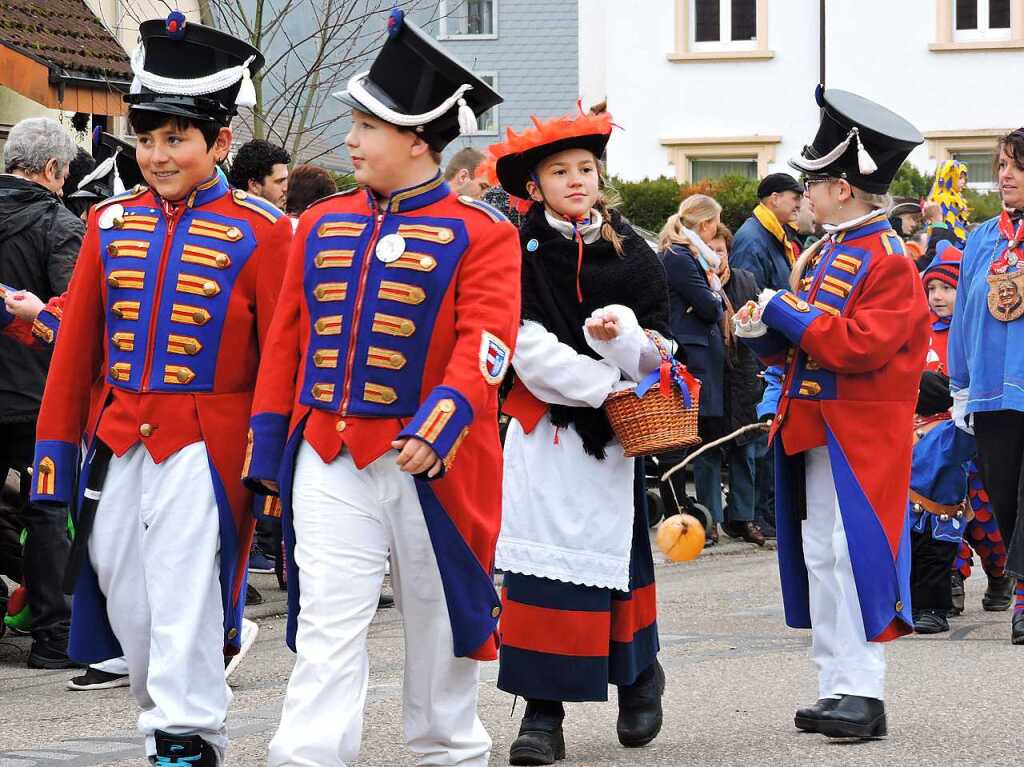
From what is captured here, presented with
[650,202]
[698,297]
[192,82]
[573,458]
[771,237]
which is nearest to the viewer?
[192,82]

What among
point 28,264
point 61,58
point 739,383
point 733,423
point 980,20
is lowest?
point 733,423

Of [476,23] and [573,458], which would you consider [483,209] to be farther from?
[476,23]

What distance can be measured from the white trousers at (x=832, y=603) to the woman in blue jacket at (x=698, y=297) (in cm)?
485

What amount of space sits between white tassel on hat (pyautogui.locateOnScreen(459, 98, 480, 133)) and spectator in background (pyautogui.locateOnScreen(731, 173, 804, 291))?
25.0ft

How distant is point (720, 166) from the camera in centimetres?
3039

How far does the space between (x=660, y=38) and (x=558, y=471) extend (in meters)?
24.9

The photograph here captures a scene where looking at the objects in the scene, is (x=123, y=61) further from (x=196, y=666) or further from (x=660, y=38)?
(x=660, y=38)

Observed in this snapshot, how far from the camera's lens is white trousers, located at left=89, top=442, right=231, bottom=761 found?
16.5ft

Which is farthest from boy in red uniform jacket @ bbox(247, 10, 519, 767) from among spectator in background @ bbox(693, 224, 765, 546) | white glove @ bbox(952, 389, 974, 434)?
spectator in background @ bbox(693, 224, 765, 546)

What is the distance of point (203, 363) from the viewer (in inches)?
206

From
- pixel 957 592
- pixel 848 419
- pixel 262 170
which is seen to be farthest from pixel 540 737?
pixel 262 170

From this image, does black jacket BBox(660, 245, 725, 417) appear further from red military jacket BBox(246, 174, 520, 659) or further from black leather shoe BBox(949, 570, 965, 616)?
red military jacket BBox(246, 174, 520, 659)

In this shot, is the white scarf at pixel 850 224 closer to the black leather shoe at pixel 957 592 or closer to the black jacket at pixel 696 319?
the black leather shoe at pixel 957 592

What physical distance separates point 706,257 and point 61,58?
4.88 meters
